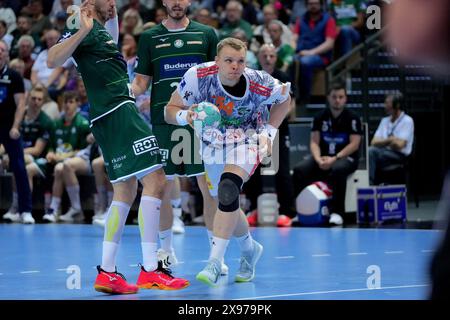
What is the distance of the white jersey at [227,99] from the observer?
6199mm

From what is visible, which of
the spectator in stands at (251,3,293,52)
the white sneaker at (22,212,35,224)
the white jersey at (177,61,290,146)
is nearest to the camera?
the white jersey at (177,61,290,146)

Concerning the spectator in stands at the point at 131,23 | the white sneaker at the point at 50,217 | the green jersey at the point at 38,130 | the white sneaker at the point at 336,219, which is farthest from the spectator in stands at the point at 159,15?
the white sneaker at the point at 336,219

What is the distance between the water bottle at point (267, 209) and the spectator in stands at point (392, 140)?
1712 mm

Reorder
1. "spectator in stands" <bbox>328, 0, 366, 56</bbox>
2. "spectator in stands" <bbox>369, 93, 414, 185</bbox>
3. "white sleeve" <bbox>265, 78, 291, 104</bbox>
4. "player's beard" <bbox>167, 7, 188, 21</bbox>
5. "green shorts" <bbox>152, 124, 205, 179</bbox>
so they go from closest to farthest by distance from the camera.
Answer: "white sleeve" <bbox>265, 78, 291, 104</bbox>
"green shorts" <bbox>152, 124, 205, 179</bbox>
"player's beard" <bbox>167, 7, 188, 21</bbox>
"spectator in stands" <bbox>369, 93, 414, 185</bbox>
"spectator in stands" <bbox>328, 0, 366, 56</bbox>

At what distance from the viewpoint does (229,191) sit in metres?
5.88

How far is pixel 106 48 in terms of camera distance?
5.91 metres

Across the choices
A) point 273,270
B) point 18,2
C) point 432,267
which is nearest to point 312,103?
point 18,2

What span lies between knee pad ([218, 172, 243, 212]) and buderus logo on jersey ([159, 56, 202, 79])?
1582 mm

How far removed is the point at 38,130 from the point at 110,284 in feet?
25.1

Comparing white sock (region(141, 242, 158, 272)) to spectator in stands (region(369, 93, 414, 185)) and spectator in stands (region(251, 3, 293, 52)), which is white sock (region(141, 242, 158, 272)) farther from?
spectator in stands (region(251, 3, 293, 52))

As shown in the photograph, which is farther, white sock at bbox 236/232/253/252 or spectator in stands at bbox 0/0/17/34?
spectator in stands at bbox 0/0/17/34

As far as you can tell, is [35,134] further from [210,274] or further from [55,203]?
[210,274]

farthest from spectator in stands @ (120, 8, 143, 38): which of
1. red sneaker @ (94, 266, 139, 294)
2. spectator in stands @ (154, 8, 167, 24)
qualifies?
red sneaker @ (94, 266, 139, 294)

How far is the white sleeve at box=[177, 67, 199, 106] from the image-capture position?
6266 millimetres
